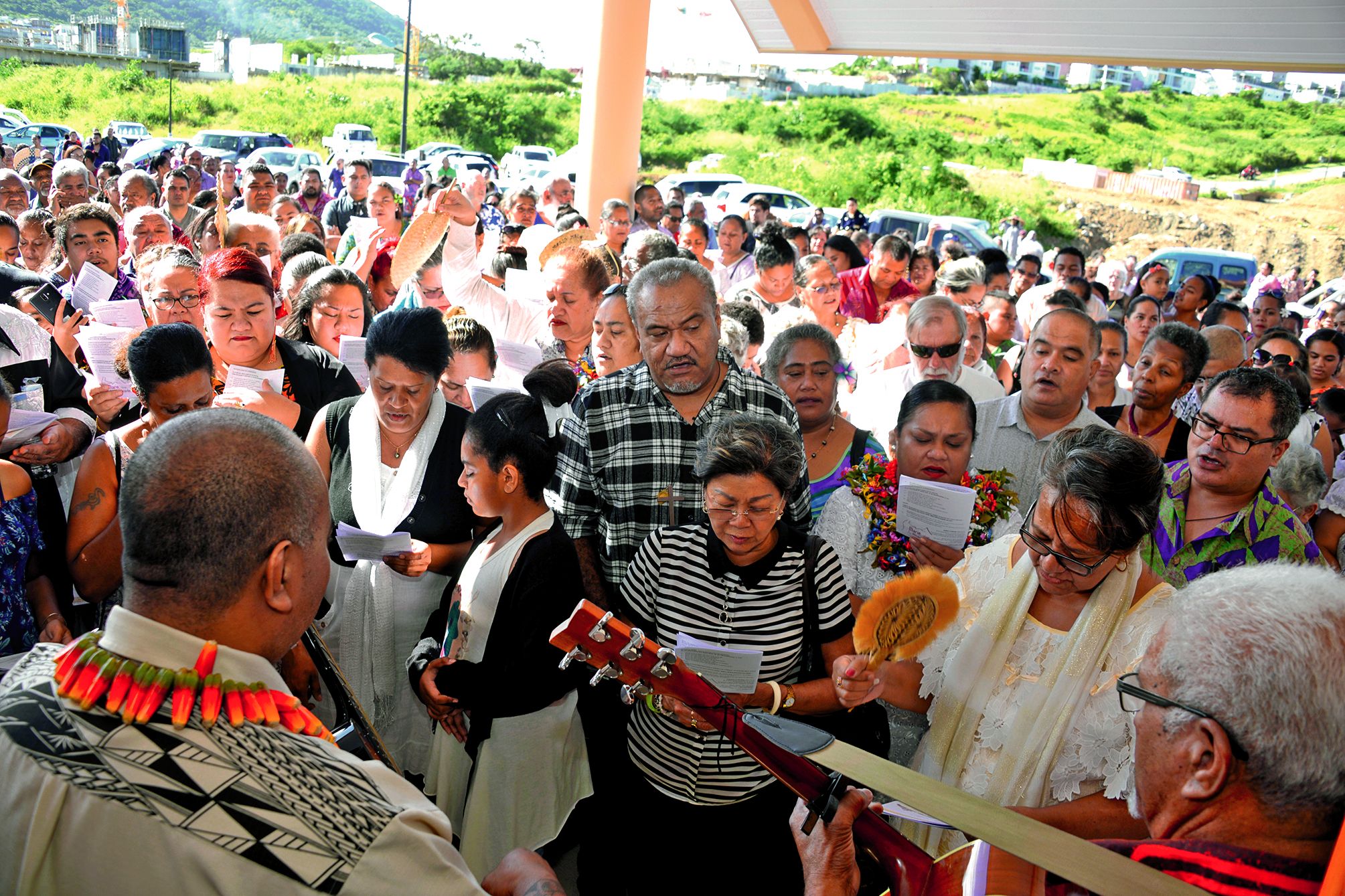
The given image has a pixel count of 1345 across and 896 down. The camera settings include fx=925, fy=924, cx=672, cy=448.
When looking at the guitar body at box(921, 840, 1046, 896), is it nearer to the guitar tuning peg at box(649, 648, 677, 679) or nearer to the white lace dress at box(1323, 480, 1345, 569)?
the guitar tuning peg at box(649, 648, 677, 679)

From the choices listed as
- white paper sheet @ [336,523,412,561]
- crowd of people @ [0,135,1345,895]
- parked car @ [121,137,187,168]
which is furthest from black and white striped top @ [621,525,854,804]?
parked car @ [121,137,187,168]

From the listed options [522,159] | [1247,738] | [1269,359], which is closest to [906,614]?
[1247,738]

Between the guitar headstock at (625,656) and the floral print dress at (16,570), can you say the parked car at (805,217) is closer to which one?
the floral print dress at (16,570)

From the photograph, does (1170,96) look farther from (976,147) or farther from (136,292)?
(136,292)

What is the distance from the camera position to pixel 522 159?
1230 inches

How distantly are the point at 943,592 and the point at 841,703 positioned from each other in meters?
0.50

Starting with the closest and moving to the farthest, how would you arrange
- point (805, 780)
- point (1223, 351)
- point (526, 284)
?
point (805, 780)
point (1223, 351)
point (526, 284)

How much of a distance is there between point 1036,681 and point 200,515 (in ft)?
7.04

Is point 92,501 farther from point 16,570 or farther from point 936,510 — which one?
point 936,510

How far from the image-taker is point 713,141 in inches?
1764

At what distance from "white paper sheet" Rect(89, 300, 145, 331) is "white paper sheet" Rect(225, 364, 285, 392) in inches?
45.2

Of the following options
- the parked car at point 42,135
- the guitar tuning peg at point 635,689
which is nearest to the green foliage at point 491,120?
the parked car at point 42,135

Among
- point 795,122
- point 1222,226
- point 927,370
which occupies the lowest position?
point 927,370

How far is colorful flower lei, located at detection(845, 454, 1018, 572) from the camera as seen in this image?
130 inches
